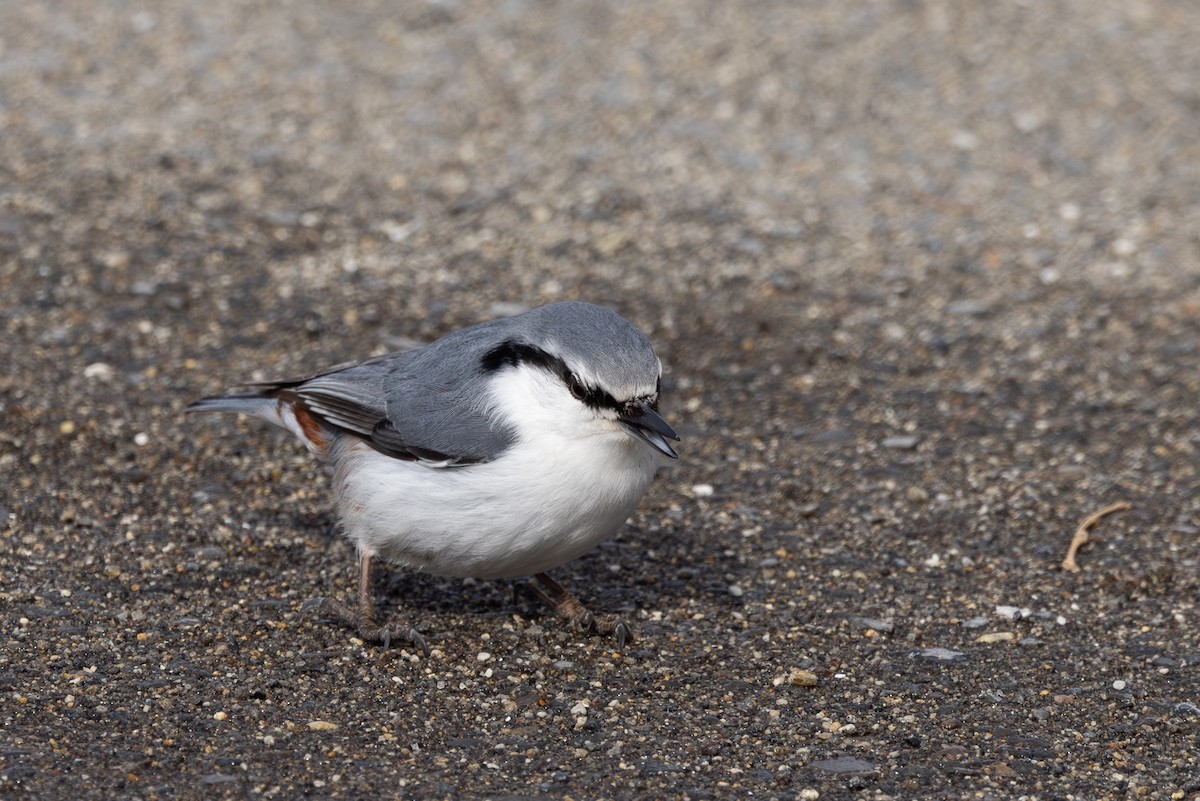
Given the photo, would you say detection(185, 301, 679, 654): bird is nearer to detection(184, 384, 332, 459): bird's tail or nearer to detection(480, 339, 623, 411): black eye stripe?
detection(480, 339, 623, 411): black eye stripe

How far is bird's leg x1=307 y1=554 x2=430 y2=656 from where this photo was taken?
4969 millimetres

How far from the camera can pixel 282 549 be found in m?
5.65

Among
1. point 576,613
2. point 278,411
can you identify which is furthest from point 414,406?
point 576,613

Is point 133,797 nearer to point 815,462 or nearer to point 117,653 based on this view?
point 117,653

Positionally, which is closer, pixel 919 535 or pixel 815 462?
pixel 919 535

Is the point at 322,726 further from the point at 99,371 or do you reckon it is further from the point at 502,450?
the point at 99,371

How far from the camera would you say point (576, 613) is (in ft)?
17.1

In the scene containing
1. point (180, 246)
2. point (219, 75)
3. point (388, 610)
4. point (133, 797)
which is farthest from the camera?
point (219, 75)

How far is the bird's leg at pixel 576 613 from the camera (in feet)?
16.8

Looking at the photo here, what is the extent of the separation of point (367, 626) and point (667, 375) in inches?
99.3

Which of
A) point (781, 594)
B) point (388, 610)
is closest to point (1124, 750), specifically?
point (781, 594)

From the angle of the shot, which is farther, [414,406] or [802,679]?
[414,406]

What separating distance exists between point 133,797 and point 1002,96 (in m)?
7.24

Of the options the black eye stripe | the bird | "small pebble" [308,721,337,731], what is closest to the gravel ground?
"small pebble" [308,721,337,731]
